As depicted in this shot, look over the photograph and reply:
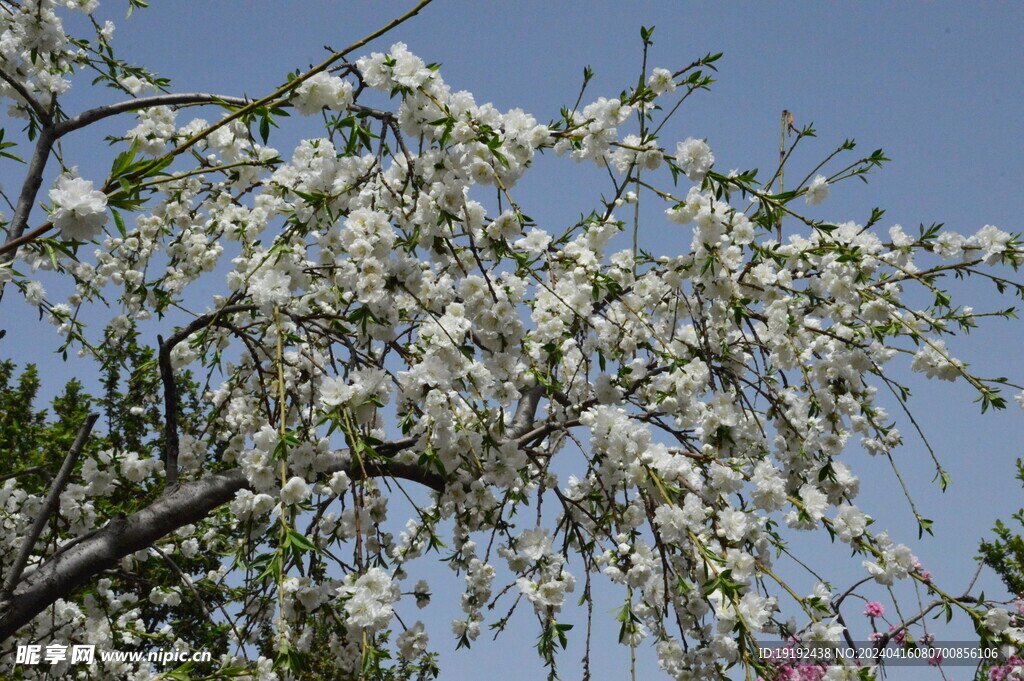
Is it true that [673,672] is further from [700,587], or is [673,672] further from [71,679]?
→ [71,679]

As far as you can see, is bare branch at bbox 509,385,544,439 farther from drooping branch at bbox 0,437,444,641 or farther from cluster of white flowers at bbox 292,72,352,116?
cluster of white flowers at bbox 292,72,352,116

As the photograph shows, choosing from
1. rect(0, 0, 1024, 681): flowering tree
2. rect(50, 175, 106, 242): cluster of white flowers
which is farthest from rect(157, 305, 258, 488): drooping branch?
rect(50, 175, 106, 242): cluster of white flowers

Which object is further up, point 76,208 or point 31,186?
point 31,186

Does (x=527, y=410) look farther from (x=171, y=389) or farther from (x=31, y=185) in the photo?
(x=31, y=185)

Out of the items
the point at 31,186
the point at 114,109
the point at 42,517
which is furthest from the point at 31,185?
the point at 42,517

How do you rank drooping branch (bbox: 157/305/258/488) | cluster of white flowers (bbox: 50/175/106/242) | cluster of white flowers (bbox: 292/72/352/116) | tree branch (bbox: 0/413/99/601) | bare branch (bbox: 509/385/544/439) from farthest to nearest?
bare branch (bbox: 509/385/544/439) < drooping branch (bbox: 157/305/258/488) < tree branch (bbox: 0/413/99/601) < cluster of white flowers (bbox: 292/72/352/116) < cluster of white flowers (bbox: 50/175/106/242)

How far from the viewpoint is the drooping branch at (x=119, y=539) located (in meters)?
3.08

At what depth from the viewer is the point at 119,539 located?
323 cm

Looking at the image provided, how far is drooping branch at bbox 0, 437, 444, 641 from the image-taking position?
308 cm

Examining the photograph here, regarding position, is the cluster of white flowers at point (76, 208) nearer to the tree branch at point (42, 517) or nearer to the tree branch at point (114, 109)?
the tree branch at point (42, 517)

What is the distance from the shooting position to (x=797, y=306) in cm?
343

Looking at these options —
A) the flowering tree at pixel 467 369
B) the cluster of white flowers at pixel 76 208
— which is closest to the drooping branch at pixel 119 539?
the flowering tree at pixel 467 369

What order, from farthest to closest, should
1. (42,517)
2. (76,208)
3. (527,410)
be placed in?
(527,410) → (42,517) → (76,208)

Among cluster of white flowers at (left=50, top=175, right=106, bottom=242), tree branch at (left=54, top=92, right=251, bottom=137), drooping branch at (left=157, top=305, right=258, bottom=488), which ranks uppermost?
tree branch at (left=54, top=92, right=251, bottom=137)
